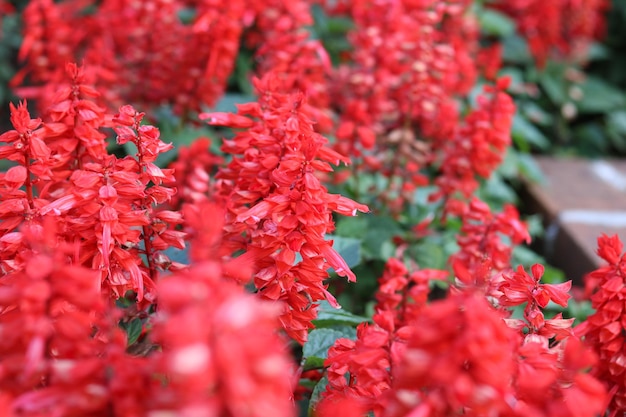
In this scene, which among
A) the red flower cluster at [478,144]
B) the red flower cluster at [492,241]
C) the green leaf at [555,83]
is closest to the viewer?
the red flower cluster at [492,241]

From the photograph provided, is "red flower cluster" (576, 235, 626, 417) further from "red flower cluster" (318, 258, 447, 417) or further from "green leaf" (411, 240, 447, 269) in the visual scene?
"green leaf" (411, 240, 447, 269)

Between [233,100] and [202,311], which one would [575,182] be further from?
[202,311]

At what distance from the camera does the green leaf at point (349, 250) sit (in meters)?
1.22

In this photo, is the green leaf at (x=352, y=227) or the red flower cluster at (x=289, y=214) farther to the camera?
the green leaf at (x=352, y=227)

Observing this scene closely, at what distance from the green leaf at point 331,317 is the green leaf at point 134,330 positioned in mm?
294

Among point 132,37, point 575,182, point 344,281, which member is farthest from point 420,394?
point 575,182

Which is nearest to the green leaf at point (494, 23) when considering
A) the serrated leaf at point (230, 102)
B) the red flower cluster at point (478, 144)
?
the serrated leaf at point (230, 102)

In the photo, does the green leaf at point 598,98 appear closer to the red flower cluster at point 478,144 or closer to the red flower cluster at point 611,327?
the red flower cluster at point 478,144

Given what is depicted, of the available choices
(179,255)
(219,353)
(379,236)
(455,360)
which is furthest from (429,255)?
(219,353)

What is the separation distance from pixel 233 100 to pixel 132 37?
38 cm

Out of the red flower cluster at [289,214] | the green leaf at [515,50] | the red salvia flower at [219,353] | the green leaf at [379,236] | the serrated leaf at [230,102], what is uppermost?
the red salvia flower at [219,353]

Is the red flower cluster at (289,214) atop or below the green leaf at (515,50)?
atop

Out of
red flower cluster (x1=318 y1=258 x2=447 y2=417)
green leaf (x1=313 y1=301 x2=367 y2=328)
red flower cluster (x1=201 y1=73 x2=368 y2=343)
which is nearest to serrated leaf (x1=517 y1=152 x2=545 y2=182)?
green leaf (x1=313 y1=301 x2=367 y2=328)

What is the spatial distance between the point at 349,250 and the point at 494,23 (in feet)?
A: 7.00
